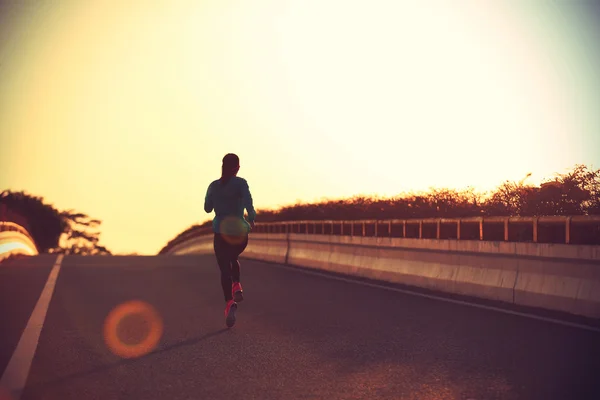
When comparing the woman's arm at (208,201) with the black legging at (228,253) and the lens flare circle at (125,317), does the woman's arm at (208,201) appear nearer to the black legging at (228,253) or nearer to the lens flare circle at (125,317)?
the black legging at (228,253)

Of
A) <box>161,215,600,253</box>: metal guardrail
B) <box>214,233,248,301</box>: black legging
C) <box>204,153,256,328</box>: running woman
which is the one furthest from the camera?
<box>161,215,600,253</box>: metal guardrail

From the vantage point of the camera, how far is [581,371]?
25.4 ft

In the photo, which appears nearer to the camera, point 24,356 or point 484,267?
point 24,356

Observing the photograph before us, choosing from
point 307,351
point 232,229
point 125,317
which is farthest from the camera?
point 125,317

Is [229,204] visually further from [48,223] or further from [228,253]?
[48,223]

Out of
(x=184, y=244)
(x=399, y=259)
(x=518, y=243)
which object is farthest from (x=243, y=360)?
(x=184, y=244)

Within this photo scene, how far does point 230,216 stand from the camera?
39.6 ft

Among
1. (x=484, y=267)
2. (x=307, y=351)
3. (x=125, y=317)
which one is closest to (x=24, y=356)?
(x=307, y=351)

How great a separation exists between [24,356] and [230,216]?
3.87 m

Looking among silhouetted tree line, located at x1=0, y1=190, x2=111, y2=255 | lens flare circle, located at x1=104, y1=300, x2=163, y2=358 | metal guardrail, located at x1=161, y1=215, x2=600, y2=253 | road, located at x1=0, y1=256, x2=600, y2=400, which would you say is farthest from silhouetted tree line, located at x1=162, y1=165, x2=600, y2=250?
silhouetted tree line, located at x1=0, y1=190, x2=111, y2=255

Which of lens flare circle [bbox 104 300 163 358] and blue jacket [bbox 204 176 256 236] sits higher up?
blue jacket [bbox 204 176 256 236]

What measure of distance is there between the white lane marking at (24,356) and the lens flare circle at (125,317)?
825 millimetres

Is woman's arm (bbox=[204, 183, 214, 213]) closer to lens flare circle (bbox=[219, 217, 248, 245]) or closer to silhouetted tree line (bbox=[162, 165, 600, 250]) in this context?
lens flare circle (bbox=[219, 217, 248, 245])

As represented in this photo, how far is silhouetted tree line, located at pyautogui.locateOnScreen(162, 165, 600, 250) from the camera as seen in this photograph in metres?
17.5
